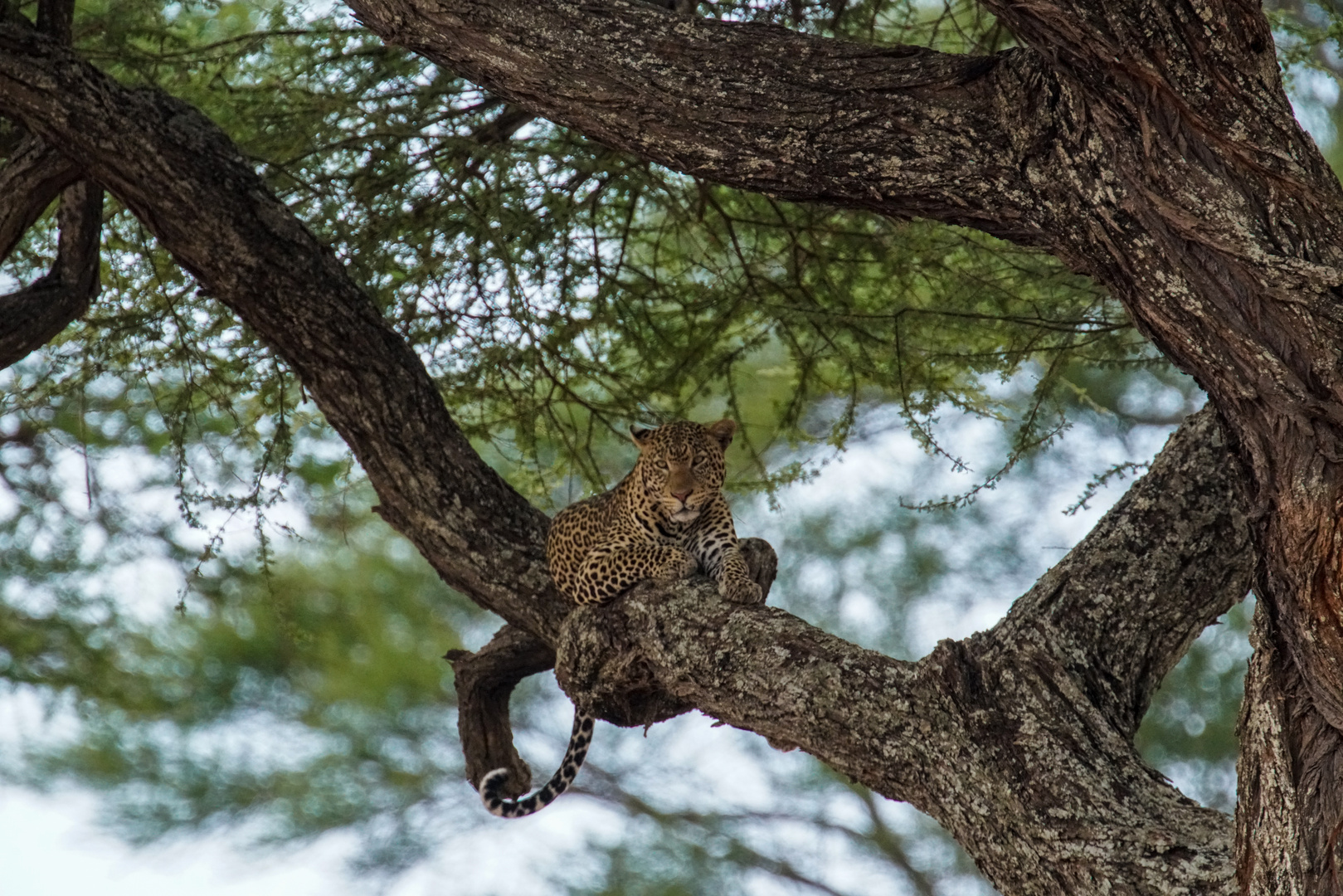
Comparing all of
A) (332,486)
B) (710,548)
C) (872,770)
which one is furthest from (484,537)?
(332,486)

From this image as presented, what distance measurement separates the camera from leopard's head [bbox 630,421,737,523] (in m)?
5.91

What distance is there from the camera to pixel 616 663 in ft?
15.2

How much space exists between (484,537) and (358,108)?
6.93ft

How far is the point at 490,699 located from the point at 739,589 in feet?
4.02

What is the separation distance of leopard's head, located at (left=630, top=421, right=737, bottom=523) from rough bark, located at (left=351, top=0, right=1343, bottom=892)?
7.97ft

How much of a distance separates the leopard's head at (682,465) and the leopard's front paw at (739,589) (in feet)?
3.22

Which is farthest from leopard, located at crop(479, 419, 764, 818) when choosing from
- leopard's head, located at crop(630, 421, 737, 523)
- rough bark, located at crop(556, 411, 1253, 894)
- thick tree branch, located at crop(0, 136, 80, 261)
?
thick tree branch, located at crop(0, 136, 80, 261)

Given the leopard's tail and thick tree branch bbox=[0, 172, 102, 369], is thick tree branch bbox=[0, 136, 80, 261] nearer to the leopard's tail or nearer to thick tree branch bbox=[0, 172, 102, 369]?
thick tree branch bbox=[0, 172, 102, 369]

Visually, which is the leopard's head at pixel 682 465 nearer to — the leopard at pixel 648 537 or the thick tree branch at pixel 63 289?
the leopard at pixel 648 537

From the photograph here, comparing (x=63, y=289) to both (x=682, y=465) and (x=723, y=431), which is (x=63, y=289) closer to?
(x=682, y=465)

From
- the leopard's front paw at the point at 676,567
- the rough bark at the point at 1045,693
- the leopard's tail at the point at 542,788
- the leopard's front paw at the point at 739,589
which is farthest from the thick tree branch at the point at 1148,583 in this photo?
the leopard's tail at the point at 542,788

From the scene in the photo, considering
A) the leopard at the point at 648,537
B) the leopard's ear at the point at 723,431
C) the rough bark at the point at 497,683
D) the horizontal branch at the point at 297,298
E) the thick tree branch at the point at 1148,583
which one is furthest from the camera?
the leopard's ear at the point at 723,431

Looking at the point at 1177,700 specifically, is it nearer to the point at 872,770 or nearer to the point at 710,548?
the point at 710,548

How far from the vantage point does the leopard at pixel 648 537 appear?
5.04 metres
